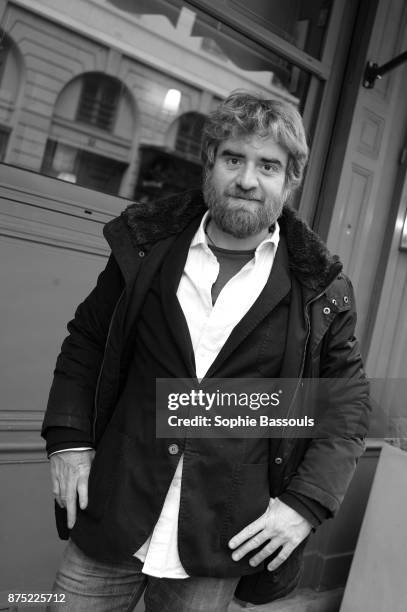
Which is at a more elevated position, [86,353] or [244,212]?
[244,212]

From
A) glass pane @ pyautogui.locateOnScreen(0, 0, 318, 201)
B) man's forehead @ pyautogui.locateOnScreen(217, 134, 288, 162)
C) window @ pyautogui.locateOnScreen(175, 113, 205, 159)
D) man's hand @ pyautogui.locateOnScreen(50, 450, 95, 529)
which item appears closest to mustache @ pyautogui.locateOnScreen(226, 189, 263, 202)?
man's forehead @ pyautogui.locateOnScreen(217, 134, 288, 162)

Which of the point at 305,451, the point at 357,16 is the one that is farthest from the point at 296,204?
the point at 305,451

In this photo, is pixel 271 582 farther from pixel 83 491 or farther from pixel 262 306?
pixel 262 306

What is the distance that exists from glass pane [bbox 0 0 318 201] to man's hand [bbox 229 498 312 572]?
6.02 ft

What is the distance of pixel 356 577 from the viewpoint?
124 inches

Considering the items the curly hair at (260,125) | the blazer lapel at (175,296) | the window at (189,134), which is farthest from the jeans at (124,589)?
the window at (189,134)

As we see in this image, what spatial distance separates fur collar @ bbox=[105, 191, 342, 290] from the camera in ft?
5.66

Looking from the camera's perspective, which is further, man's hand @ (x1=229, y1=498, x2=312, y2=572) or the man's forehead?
the man's forehead

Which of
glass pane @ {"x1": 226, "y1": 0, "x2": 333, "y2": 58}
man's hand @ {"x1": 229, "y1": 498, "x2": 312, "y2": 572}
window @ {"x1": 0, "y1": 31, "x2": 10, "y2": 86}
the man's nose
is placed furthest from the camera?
glass pane @ {"x1": 226, "y1": 0, "x2": 333, "y2": 58}

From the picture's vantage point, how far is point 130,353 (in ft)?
5.78

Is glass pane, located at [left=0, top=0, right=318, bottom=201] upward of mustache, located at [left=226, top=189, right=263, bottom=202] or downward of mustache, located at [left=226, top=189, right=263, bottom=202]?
upward

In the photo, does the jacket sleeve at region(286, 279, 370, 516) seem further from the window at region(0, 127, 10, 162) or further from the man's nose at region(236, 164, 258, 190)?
the window at region(0, 127, 10, 162)

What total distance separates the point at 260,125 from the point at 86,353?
0.80 metres

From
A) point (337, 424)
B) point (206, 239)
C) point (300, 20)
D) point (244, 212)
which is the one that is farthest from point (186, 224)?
point (300, 20)
